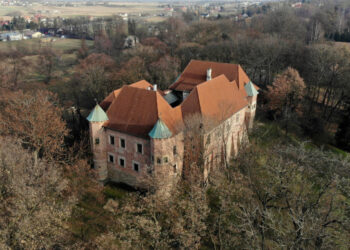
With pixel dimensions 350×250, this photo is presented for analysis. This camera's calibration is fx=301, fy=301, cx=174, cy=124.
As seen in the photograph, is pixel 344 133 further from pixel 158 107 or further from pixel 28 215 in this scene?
pixel 28 215

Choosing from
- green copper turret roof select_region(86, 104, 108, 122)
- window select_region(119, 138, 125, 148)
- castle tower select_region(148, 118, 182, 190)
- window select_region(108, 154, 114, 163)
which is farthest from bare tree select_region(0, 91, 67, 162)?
castle tower select_region(148, 118, 182, 190)

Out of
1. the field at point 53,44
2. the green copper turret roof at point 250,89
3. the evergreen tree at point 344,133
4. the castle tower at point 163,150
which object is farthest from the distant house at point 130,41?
the castle tower at point 163,150

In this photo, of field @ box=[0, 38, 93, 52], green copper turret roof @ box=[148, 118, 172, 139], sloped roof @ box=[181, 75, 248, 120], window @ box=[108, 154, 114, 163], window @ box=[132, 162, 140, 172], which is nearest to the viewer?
green copper turret roof @ box=[148, 118, 172, 139]

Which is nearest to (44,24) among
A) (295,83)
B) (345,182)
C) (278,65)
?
(278,65)

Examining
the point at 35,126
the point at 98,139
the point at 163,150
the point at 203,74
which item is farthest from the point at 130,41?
the point at 163,150

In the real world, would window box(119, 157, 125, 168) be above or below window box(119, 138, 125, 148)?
below

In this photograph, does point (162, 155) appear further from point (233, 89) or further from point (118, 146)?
point (233, 89)

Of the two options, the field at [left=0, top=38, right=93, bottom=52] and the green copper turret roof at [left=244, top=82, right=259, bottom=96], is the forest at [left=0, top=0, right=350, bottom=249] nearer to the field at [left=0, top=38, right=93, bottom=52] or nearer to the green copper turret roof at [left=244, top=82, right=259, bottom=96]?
the field at [left=0, top=38, right=93, bottom=52]

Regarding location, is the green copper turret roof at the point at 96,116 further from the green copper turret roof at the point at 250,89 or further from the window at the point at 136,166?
the green copper turret roof at the point at 250,89

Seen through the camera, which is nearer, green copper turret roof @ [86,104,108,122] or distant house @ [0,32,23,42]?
green copper turret roof @ [86,104,108,122]
